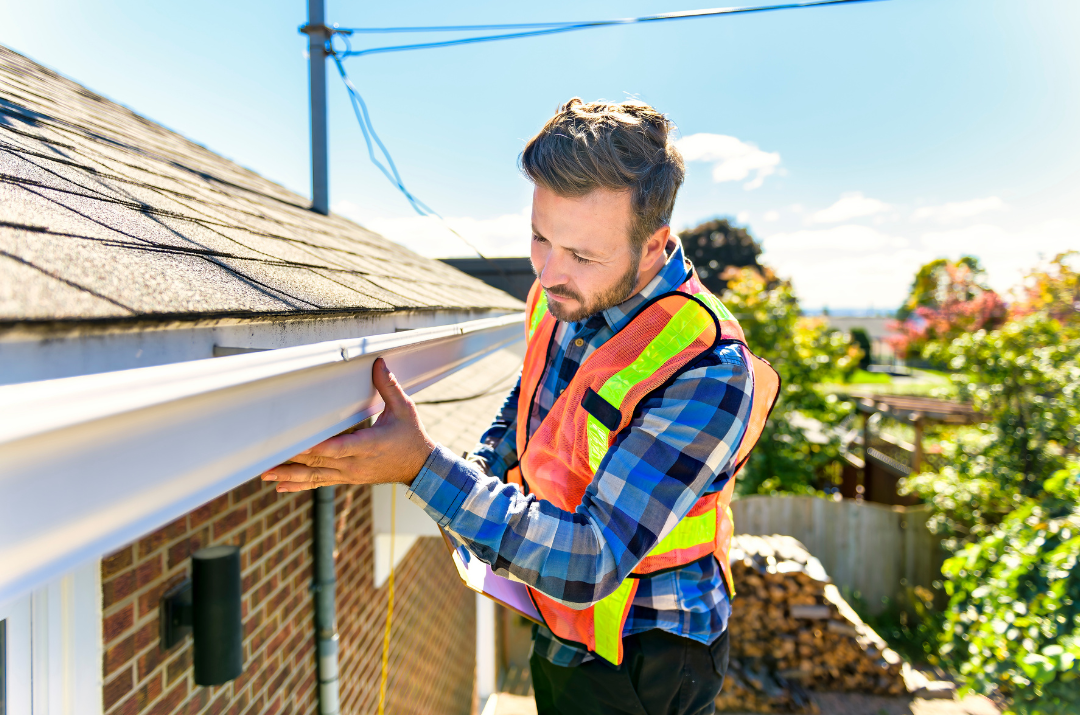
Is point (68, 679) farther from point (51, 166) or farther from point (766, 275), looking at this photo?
point (766, 275)

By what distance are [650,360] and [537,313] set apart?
2.16 feet

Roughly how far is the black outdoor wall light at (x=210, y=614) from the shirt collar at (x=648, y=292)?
4.95 feet

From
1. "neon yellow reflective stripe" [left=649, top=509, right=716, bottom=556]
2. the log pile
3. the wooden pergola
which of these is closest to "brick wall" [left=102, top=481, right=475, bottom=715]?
"neon yellow reflective stripe" [left=649, top=509, right=716, bottom=556]

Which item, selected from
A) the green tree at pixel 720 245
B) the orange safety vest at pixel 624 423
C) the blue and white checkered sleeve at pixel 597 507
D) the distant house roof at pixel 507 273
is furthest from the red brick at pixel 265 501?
the green tree at pixel 720 245

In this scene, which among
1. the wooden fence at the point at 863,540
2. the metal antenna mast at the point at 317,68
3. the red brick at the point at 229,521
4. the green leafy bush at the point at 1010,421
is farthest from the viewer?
the wooden fence at the point at 863,540

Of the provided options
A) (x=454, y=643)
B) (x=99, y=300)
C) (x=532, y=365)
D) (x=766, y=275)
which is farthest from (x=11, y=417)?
(x=766, y=275)

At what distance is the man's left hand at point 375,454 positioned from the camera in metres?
0.97

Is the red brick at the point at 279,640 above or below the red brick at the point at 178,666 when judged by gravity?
below

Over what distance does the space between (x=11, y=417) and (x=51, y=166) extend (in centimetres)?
106

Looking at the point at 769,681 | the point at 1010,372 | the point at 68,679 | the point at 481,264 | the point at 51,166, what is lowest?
the point at 769,681

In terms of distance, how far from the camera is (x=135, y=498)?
565 mm

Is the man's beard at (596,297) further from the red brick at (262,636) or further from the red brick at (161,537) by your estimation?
the red brick at (262,636)

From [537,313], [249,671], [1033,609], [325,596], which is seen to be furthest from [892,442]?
[249,671]

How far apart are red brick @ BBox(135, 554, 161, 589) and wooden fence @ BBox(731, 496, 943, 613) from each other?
7.72 meters
